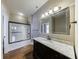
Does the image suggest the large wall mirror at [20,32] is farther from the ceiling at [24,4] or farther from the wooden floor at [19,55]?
the ceiling at [24,4]

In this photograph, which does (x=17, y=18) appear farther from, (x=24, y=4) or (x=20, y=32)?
(x=24, y=4)

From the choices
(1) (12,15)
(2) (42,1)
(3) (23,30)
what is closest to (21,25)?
(3) (23,30)

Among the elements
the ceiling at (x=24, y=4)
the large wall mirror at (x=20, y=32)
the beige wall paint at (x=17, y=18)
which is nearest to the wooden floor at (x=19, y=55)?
the large wall mirror at (x=20, y=32)

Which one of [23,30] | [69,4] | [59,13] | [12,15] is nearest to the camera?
[69,4]

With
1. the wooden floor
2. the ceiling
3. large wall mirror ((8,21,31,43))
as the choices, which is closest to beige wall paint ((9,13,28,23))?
large wall mirror ((8,21,31,43))

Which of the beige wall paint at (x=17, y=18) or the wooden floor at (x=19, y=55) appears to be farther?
the beige wall paint at (x=17, y=18)

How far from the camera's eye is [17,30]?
23.0ft

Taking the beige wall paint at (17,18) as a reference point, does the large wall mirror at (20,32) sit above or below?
below

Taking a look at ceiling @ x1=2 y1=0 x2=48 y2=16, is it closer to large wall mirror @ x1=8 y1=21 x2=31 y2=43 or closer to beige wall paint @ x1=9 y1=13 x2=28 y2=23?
beige wall paint @ x1=9 y1=13 x2=28 y2=23

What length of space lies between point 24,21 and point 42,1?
375 centimetres

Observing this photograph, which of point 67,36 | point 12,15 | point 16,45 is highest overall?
point 12,15

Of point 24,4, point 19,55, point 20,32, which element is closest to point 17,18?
point 20,32

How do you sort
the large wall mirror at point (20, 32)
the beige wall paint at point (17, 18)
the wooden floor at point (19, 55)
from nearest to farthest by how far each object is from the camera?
the wooden floor at point (19, 55), the beige wall paint at point (17, 18), the large wall mirror at point (20, 32)

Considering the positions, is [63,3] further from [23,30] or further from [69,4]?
[23,30]
